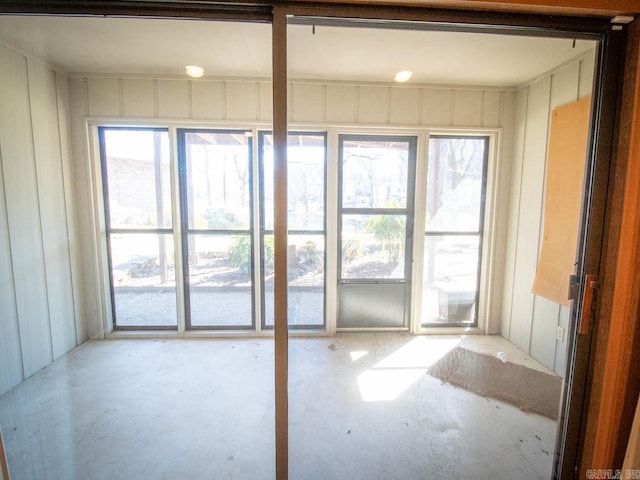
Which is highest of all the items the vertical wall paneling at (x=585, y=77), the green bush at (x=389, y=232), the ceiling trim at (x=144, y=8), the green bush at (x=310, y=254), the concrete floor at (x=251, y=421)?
the vertical wall paneling at (x=585, y=77)

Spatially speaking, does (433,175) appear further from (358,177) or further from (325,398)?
(325,398)

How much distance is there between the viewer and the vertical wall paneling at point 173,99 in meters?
2.58

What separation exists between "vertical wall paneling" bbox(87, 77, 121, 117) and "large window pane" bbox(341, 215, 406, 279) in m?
2.37

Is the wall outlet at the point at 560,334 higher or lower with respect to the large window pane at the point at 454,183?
lower

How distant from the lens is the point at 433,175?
2.82 meters

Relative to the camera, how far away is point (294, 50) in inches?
77.5

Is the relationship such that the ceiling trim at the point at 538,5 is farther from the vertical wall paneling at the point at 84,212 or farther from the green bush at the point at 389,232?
the vertical wall paneling at the point at 84,212

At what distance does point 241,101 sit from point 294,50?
2.87 ft

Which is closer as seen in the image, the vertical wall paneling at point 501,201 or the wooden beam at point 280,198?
the wooden beam at point 280,198

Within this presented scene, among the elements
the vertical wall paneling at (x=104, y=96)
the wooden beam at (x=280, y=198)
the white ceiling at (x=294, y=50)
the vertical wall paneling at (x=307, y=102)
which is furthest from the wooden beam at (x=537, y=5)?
the vertical wall paneling at (x=104, y=96)

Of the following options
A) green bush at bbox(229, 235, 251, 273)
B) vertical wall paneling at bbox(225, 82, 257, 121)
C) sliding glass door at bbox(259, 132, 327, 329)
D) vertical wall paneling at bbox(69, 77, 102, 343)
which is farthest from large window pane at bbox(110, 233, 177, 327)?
vertical wall paneling at bbox(225, 82, 257, 121)

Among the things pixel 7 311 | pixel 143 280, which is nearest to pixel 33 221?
pixel 7 311

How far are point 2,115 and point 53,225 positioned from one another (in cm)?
87

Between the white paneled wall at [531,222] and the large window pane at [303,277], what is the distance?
74.3 inches
